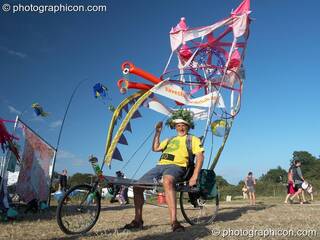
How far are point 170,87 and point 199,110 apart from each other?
2.83ft

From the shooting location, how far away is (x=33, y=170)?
36.6ft

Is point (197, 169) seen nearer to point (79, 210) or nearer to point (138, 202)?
point (138, 202)

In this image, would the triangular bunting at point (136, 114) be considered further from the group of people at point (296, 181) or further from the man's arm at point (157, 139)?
the group of people at point (296, 181)

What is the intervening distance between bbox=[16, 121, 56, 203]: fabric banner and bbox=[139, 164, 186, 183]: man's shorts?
5.44 meters

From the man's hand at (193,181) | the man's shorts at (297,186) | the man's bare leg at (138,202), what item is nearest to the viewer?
the man's hand at (193,181)

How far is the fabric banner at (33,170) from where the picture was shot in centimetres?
1095

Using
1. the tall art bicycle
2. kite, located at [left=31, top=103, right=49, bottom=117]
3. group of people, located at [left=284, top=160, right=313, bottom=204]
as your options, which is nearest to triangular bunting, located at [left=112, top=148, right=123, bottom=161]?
the tall art bicycle

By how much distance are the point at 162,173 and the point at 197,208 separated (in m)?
1.61

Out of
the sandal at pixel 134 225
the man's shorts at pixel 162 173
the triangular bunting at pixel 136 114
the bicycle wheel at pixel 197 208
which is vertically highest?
the triangular bunting at pixel 136 114

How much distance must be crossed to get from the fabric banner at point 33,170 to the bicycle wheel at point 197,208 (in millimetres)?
5286

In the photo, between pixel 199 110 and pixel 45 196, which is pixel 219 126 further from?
pixel 45 196

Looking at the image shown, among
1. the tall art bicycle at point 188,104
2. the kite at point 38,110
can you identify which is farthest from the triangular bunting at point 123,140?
the kite at point 38,110

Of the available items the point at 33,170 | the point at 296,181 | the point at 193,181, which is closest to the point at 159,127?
the point at 193,181

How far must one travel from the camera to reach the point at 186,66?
31.2 feet
